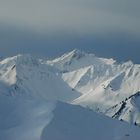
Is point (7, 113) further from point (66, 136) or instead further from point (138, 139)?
point (138, 139)

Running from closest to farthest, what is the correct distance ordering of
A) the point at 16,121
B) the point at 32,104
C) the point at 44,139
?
the point at 44,139, the point at 16,121, the point at 32,104

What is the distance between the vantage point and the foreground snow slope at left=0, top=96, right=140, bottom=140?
425 ft

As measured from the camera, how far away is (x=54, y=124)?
133 meters

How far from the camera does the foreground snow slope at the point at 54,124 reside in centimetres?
12950

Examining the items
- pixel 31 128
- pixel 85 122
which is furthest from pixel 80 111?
pixel 31 128

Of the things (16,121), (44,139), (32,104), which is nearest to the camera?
(44,139)

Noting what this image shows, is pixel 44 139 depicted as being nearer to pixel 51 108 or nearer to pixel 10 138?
pixel 10 138

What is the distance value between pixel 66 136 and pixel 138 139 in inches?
533

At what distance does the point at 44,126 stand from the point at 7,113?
11.8 meters

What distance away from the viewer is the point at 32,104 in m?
144

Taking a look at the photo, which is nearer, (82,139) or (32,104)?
(82,139)

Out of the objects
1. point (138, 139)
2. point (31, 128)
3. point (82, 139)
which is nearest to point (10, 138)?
point (31, 128)

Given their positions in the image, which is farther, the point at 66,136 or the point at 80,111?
the point at 80,111

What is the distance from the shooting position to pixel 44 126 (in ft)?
429
